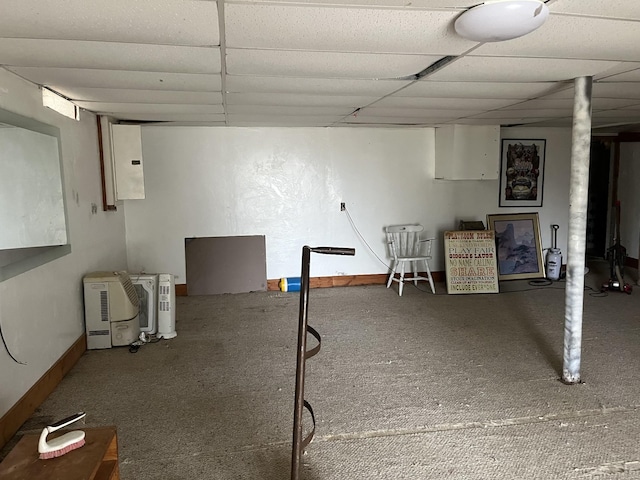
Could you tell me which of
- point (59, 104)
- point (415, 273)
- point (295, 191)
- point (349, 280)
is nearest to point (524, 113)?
point (415, 273)

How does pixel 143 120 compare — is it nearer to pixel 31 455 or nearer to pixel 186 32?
pixel 186 32

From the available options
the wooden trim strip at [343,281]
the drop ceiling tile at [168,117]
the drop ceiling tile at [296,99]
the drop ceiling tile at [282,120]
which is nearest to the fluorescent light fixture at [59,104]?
the drop ceiling tile at [168,117]

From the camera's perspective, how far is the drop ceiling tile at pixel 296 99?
320 cm

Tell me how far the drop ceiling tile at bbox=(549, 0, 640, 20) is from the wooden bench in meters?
2.19

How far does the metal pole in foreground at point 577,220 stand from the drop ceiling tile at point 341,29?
1083mm

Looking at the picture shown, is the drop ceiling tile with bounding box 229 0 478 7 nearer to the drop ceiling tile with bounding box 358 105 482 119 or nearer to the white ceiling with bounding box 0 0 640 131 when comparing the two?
the white ceiling with bounding box 0 0 640 131

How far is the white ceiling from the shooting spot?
1.62m


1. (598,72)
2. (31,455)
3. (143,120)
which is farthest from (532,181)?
(31,455)

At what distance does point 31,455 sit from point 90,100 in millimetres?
2583

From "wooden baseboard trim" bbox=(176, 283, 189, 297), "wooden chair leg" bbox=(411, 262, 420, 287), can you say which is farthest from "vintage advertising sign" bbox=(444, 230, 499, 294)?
"wooden baseboard trim" bbox=(176, 283, 189, 297)

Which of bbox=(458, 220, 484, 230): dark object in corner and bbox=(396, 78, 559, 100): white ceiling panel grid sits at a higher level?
bbox=(396, 78, 559, 100): white ceiling panel grid

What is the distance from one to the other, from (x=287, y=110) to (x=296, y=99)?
0.58 meters

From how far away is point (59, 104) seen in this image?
320 centimetres

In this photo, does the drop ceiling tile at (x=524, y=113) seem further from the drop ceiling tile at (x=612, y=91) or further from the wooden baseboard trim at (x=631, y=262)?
the wooden baseboard trim at (x=631, y=262)
